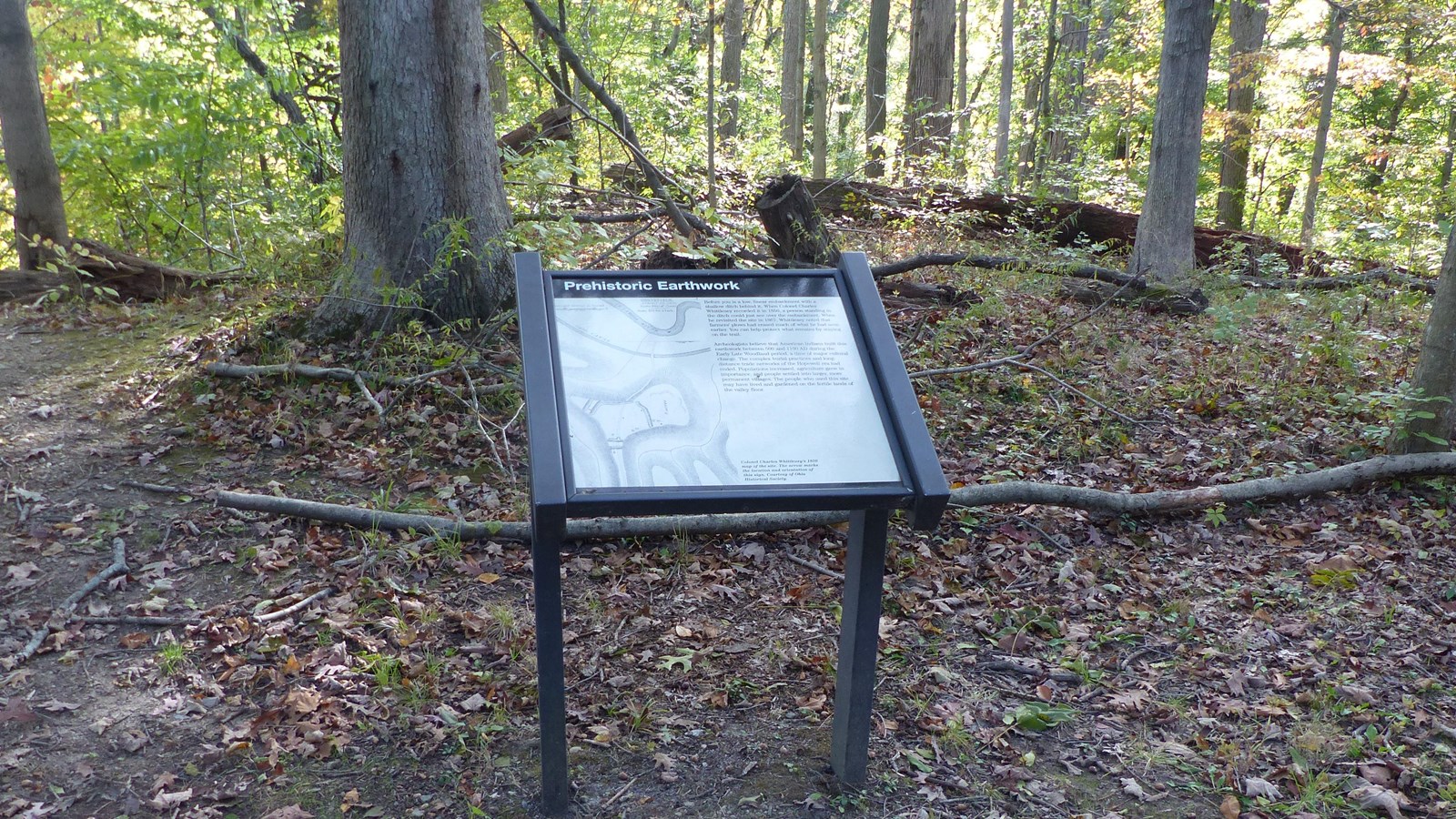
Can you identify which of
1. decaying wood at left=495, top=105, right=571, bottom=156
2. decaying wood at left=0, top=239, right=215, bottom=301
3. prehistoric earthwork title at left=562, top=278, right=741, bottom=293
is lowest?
decaying wood at left=0, top=239, right=215, bottom=301

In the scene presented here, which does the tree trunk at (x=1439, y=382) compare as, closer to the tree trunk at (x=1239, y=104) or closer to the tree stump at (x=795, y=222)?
the tree stump at (x=795, y=222)

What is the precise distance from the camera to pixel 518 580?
4.31 m

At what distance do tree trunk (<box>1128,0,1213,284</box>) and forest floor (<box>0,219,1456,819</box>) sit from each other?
4.32m

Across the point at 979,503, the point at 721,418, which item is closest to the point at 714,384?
the point at 721,418

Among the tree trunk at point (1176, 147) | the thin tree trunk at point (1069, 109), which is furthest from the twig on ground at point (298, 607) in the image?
the thin tree trunk at point (1069, 109)

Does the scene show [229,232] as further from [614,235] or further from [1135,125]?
[1135,125]

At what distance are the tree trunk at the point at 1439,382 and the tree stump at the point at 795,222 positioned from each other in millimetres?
4336

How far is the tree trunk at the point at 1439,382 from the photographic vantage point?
525cm

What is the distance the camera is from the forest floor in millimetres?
3088

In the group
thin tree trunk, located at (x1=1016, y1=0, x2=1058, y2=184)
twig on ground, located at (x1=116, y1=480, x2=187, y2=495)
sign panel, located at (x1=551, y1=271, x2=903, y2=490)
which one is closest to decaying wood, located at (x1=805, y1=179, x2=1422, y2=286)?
thin tree trunk, located at (x1=1016, y1=0, x2=1058, y2=184)

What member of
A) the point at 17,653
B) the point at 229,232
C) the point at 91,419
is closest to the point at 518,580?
the point at 17,653

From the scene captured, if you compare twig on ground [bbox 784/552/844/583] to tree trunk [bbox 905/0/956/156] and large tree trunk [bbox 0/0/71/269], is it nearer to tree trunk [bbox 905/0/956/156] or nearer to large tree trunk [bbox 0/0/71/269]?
large tree trunk [bbox 0/0/71/269]

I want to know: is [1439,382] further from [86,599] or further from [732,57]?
[732,57]

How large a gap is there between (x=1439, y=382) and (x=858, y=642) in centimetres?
446
